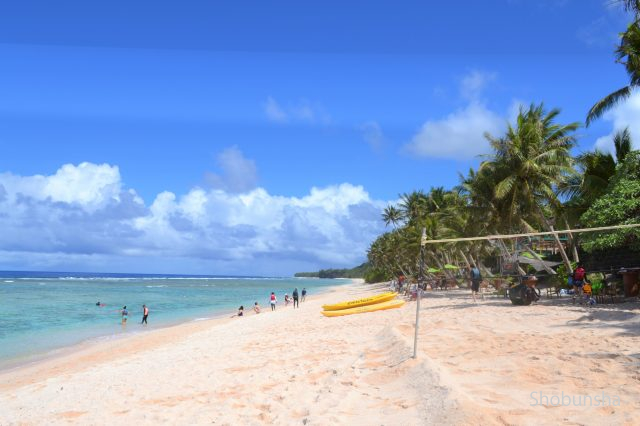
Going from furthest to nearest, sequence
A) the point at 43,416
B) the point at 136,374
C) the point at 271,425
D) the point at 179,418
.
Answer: the point at 136,374 → the point at 43,416 → the point at 179,418 → the point at 271,425

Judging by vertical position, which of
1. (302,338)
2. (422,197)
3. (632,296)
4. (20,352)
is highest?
A: (422,197)

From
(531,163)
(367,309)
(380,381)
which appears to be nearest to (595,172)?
(531,163)

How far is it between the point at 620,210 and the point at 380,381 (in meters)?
12.8

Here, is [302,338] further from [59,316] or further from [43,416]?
[59,316]

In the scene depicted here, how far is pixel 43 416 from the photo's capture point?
7.09 metres

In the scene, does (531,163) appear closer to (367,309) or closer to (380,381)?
(367,309)

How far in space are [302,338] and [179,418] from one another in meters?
6.59

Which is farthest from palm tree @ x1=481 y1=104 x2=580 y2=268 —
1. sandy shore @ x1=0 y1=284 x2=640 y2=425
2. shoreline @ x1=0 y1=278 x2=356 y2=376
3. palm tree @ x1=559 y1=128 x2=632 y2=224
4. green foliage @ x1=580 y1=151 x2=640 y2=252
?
shoreline @ x1=0 y1=278 x2=356 y2=376

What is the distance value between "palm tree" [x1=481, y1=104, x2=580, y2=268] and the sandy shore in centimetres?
1028

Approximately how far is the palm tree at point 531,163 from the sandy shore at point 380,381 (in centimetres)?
1028

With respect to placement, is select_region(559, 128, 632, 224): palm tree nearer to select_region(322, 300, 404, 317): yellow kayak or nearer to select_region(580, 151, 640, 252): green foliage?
select_region(580, 151, 640, 252): green foliage

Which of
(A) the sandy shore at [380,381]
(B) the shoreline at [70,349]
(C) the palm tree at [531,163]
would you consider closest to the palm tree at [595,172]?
(C) the palm tree at [531,163]

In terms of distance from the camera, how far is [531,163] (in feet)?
68.8

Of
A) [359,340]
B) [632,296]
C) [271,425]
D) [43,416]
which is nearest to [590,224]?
[632,296]
